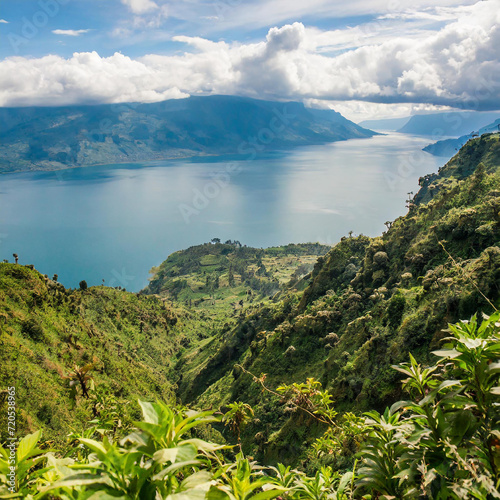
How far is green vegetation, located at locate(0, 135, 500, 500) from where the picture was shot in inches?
91.0

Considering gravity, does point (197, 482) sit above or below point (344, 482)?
above

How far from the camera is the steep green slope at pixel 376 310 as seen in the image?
1442 cm

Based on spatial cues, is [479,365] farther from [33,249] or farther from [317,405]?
[33,249]

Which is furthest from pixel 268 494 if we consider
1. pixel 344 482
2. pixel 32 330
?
pixel 32 330

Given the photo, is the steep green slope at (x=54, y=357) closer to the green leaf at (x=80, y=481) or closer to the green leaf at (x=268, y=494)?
the green leaf at (x=80, y=481)

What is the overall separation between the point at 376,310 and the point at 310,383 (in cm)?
1768

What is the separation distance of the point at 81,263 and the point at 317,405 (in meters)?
156

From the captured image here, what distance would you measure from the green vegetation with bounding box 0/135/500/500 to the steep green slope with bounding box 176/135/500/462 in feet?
0.40

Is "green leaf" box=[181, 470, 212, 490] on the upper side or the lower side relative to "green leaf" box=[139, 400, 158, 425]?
lower

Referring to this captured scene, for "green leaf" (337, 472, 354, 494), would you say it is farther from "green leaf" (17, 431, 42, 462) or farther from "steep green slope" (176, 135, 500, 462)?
"steep green slope" (176, 135, 500, 462)

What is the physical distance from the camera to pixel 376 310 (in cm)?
2198

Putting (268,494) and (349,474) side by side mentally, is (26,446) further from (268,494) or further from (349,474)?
(349,474)

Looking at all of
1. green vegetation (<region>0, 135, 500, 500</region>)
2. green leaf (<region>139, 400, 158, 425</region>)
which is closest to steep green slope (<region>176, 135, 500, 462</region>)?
green vegetation (<region>0, 135, 500, 500</region>)

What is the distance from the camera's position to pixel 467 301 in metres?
13.3
